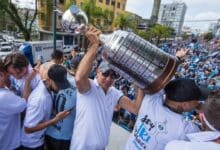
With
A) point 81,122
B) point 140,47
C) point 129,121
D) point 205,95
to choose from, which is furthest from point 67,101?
point 129,121

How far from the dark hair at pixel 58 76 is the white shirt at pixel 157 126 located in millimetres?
738

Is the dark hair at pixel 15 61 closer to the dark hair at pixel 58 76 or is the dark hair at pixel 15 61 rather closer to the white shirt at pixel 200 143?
the dark hair at pixel 58 76

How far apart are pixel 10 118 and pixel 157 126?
1.26 m

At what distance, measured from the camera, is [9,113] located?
182cm

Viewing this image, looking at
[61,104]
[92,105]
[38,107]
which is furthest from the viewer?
[61,104]

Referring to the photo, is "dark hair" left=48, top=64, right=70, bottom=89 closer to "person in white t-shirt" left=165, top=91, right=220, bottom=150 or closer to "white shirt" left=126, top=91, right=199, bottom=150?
"white shirt" left=126, top=91, right=199, bottom=150

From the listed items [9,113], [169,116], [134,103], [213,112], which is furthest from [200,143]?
[9,113]

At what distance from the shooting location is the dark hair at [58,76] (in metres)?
1.84

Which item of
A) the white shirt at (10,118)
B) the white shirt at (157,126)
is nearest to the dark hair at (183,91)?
the white shirt at (157,126)

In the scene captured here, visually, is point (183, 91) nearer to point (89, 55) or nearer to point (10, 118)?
point (89, 55)

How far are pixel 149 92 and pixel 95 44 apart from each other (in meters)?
0.49

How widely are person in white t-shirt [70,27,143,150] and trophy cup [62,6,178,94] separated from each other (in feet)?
0.52

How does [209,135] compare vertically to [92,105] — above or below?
above

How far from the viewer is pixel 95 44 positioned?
1506mm
